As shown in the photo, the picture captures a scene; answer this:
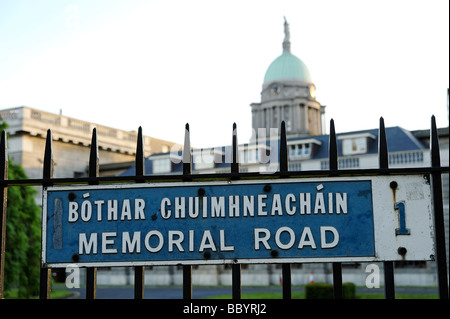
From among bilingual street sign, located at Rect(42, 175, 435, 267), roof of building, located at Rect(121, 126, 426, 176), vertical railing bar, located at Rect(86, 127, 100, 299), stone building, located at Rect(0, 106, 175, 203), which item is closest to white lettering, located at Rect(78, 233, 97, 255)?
bilingual street sign, located at Rect(42, 175, 435, 267)

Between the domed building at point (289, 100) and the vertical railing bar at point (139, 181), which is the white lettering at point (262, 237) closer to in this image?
the vertical railing bar at point (139, 181)

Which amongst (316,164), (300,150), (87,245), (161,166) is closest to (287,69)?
(161,166)

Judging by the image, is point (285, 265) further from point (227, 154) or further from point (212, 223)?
point (227, 154)

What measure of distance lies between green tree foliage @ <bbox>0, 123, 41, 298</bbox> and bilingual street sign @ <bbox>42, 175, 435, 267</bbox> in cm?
2368

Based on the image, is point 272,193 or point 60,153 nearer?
point 272,193

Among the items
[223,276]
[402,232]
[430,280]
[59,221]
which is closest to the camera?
[402,232]

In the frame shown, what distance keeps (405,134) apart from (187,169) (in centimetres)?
4801

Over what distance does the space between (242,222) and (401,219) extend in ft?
4.05

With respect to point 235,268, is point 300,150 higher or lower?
higher

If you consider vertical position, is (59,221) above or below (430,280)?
→ above

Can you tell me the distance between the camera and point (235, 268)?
466cm

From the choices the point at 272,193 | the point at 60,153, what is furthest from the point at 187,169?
the point at 60,153

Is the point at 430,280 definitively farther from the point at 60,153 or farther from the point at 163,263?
the point at 163,263
